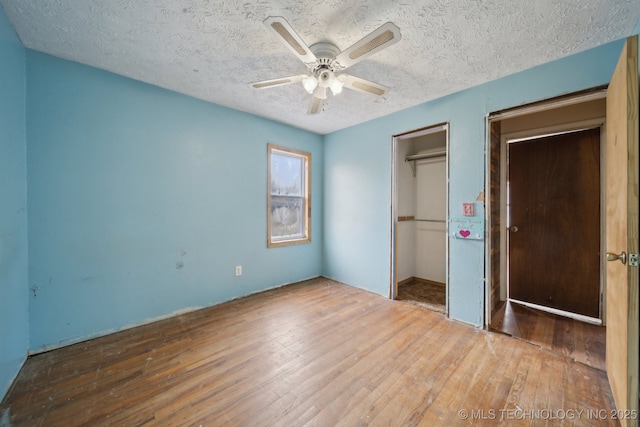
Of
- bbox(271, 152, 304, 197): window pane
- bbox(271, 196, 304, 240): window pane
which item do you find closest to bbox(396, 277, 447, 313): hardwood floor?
bbox(271, 196, 304, 240): window pane

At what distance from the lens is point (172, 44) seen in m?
1.82

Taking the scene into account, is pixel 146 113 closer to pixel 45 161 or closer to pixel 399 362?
pixel 45 161

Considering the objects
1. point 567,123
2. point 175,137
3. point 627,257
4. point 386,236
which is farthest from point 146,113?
point 567,123

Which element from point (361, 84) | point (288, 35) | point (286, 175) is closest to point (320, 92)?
point (361, 84)

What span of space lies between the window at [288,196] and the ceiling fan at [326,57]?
147 centimetres

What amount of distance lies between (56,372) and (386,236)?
337 centimetres

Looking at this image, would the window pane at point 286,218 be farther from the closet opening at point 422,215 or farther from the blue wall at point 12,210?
the blue wall at point 12,210

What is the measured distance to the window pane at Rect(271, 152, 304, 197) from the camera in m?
3.61

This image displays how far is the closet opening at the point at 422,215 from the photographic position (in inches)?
146

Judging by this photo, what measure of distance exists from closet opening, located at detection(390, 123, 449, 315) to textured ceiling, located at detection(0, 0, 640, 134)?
146cm

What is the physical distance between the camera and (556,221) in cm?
278

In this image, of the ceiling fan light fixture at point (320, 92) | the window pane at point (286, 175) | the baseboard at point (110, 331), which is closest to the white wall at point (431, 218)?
the window pane at point (286, 175)

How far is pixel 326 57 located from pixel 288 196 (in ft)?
7.53

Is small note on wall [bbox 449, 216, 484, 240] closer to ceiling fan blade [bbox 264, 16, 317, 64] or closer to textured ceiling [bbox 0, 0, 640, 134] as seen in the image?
textured ceiling [bbox 0, 0, 640, 134]
